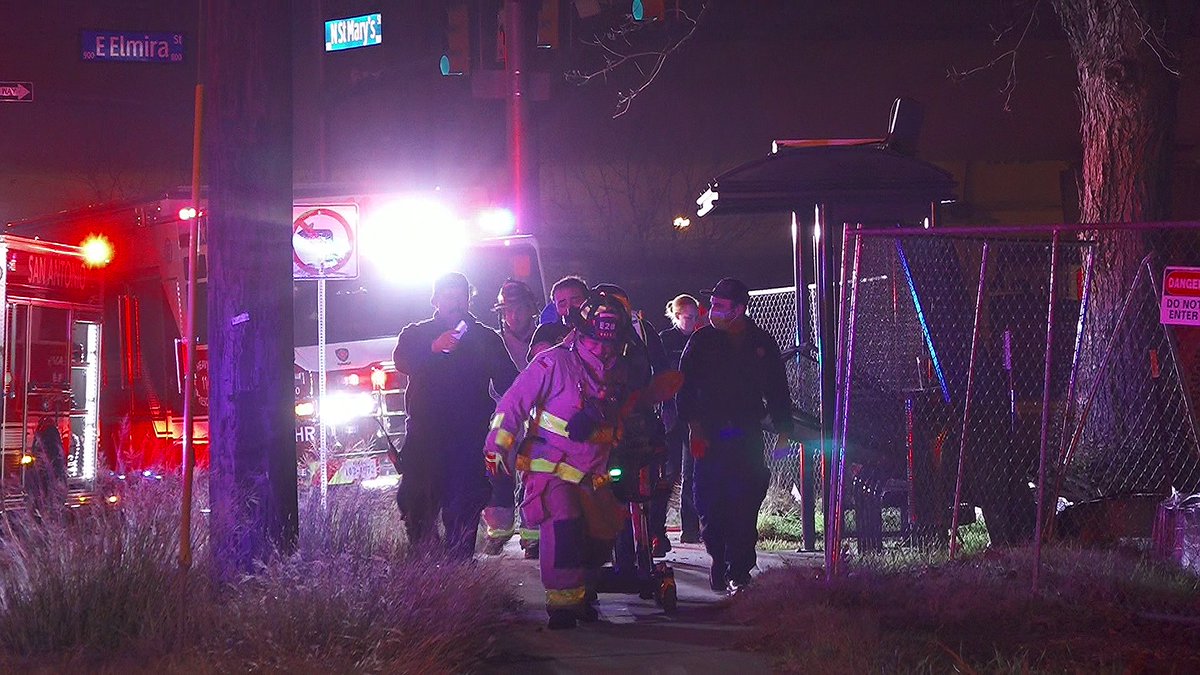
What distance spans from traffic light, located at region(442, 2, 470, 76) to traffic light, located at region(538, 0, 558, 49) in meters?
0.92

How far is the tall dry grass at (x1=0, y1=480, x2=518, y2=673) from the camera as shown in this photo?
591 centimetres

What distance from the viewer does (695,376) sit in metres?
8.95

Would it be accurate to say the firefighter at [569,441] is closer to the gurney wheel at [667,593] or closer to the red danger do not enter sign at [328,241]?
the gurney wheel at [667,593]

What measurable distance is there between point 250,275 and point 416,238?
16.7 feet

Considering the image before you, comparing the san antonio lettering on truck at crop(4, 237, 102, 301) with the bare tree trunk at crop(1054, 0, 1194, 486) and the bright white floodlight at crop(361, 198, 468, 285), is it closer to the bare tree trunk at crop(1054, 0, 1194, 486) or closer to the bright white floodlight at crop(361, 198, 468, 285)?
the bright white floodlight at crop(361, 198, 468, 285)

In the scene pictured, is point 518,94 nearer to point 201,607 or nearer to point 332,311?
point 332,311

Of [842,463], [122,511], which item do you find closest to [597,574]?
[842,463]

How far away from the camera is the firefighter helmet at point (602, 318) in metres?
7.56

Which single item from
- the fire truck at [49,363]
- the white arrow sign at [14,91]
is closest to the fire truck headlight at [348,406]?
the fire truck at [49,363]

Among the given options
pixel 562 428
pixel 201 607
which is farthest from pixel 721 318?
pixel 201 607

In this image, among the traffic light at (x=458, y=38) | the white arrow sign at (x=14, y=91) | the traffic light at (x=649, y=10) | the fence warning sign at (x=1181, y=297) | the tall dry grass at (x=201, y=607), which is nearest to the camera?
the tall dry grass at (x=201, y=607)

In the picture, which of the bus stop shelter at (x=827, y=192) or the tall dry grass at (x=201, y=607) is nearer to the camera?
the tall dry grass at (x=201, y=607)

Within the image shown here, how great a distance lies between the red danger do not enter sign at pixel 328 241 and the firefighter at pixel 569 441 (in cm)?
325

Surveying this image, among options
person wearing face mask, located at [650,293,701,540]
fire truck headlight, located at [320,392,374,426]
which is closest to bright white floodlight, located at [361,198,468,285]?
fire truck headlight, located at [320,392,374,426]
